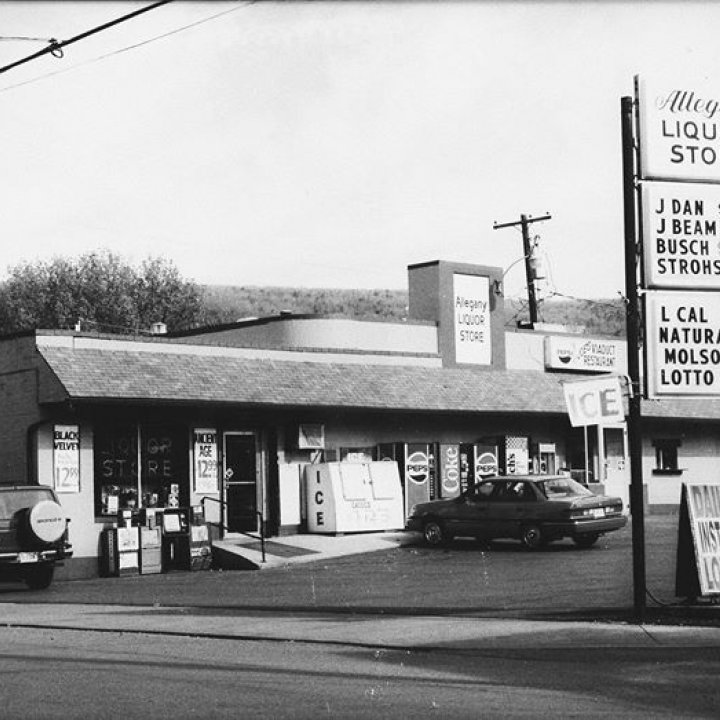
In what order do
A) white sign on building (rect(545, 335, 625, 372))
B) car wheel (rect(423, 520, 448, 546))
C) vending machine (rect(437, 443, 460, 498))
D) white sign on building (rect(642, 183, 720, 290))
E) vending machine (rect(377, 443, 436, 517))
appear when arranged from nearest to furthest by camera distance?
white sign on building (rect(642, 183, 720, 290)), car wheel (rect(423, 520, 448, 546)), vending machine (rect(377, 443, 436, 517)), vending machine (rect(437, 443, 460, 498)), white sign on building (rect(545, 335, 625, 372))

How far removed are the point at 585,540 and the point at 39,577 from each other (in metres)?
10.5

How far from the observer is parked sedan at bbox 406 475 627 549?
85.4ft

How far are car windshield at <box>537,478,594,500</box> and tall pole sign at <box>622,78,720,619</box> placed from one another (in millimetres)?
11742

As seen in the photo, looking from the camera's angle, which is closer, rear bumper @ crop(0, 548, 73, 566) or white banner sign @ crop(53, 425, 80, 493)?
rear bumper @ crop(0, 548, 73, 566)

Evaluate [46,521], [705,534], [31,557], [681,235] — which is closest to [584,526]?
[46,521]

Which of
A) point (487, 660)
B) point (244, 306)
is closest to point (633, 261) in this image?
point (487, 660)

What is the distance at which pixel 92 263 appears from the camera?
75375mm

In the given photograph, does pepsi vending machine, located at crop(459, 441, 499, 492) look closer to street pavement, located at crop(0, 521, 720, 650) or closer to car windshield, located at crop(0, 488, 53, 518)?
street pavement, located at crop(0, 521, 720, 650)

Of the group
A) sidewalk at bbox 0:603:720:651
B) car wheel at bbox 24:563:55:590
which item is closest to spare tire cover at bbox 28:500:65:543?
car wheel at bbox 24:563:55:590

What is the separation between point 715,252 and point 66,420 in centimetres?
1482

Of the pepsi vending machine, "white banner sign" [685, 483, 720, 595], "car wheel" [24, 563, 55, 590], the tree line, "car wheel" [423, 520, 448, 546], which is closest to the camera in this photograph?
"white banner sign" [685, 483, 720, 595]

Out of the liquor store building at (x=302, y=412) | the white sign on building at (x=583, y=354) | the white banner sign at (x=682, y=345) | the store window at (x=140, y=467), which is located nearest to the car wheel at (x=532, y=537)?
the liquor store building at (x=302, y=412)

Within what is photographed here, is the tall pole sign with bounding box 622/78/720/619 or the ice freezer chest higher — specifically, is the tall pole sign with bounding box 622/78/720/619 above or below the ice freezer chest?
above

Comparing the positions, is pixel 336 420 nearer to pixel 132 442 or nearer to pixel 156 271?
pixel 132 442
